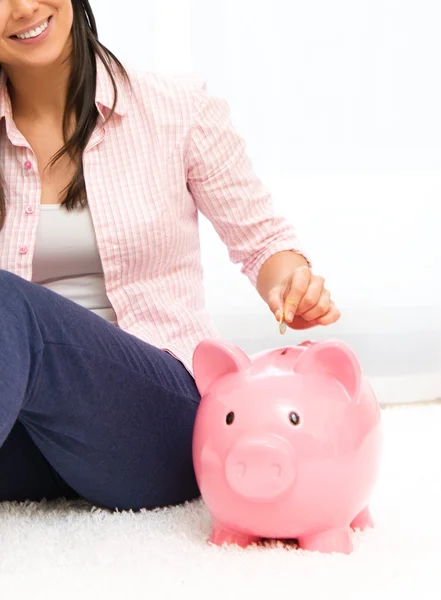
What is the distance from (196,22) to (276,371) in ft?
4.13

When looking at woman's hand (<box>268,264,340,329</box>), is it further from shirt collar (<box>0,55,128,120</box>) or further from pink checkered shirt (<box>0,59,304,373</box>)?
shirt collar (<box>0,55,128,120</box>)

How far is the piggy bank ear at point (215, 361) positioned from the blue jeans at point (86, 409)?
8cm

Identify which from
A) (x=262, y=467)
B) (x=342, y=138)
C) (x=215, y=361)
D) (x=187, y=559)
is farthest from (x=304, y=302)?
(x=342, y=138)

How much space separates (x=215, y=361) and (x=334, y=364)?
0.48 ft

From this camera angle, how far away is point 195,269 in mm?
1440

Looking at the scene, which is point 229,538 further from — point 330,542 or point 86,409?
point 86,409

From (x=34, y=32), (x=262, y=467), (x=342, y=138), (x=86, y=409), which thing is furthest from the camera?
(x=342, y=138)

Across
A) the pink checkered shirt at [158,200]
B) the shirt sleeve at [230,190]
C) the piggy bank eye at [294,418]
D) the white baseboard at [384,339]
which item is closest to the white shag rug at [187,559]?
the piggy bank eye at [294,418]

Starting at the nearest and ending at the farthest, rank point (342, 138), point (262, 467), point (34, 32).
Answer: point (262, 467), point (34, 32), point (342, 138)

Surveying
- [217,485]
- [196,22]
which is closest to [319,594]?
[217,485]

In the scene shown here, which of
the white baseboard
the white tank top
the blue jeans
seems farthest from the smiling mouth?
the white baseboard

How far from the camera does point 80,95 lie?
4.51ft

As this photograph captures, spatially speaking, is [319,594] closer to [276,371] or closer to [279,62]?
[276,371]

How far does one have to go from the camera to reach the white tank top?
4.37ft
